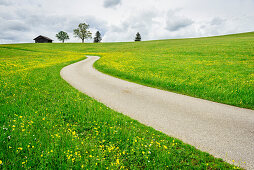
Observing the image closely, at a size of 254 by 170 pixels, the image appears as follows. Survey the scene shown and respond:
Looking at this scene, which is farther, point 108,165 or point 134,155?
point 134,155

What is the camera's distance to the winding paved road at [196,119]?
4.13m

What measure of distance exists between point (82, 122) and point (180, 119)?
4.04 metres

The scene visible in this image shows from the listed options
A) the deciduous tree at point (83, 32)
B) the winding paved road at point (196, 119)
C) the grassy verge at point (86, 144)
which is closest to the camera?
the grassy verge at point (86, 144)

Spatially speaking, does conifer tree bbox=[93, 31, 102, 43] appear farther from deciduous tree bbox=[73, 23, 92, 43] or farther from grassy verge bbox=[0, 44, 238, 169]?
grassy verge bbox=[0, 44, 238, 169]

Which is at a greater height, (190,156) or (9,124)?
(9,124)

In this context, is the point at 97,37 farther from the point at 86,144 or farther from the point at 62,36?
the point at 86,144

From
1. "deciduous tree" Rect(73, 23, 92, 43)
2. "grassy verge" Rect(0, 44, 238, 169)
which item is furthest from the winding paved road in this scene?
"deciduous tree" Rect(73, 23, 92, 43)

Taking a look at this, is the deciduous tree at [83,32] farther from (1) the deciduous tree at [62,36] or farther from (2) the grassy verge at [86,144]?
(2) the grassy verge at [86,144]

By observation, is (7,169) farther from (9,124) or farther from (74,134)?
(9,124)

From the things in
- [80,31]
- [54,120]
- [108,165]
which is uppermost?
[80,31]

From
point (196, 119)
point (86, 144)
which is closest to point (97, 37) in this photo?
point (196, 119)

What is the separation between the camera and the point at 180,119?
5762mm

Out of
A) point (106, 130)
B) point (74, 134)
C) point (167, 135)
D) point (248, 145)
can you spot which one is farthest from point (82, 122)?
point (248, 145)

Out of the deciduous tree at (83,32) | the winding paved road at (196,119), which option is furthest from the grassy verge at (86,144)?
the deciduous tree at (83,32)
